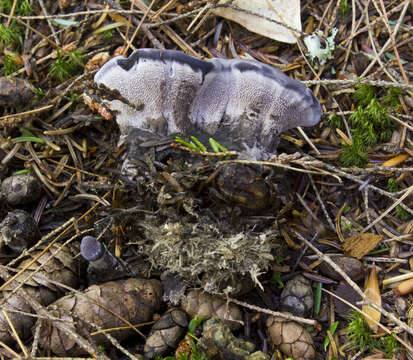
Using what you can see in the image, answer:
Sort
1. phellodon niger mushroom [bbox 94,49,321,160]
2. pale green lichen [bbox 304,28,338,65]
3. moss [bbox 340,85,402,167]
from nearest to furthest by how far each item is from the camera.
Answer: phellodon niger mushroom [bbox 94,49,321,160]
moss [bbox 340,85,402,167]
pale green lichen [bbox 304,28,338,65]

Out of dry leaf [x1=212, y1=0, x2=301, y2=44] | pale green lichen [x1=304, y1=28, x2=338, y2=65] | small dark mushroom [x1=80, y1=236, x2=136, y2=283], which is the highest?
dry leaf [x1=212, y1=0, x2=301, y2=44]

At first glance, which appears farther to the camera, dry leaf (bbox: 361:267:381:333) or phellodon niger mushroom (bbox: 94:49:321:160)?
dry leaf (bbox: 361:267:381:333)

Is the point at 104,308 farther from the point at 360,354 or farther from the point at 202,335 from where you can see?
the point at 360,354

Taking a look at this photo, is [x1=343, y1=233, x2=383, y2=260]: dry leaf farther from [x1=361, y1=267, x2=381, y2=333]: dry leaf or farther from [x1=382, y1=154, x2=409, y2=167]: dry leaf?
[x1=382, y1=154, x2=409, y2=167]: dry leaf

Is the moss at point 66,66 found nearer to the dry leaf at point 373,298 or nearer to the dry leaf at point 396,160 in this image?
the dry leaf at point 396,160

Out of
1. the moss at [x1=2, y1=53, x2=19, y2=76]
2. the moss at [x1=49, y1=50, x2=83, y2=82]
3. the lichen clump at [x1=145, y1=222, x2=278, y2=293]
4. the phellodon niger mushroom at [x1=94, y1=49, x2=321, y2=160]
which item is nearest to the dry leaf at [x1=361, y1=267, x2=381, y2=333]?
the lichen clump at [x1=145, y1=222, x2=278, y2=293]

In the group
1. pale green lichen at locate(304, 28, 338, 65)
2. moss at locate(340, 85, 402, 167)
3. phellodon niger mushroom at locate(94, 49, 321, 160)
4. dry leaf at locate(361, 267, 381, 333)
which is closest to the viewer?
phellodon niger mushroom at locate(94, 49, 321, 160)

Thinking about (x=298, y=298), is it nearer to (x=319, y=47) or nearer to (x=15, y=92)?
(x=319, y=47)
